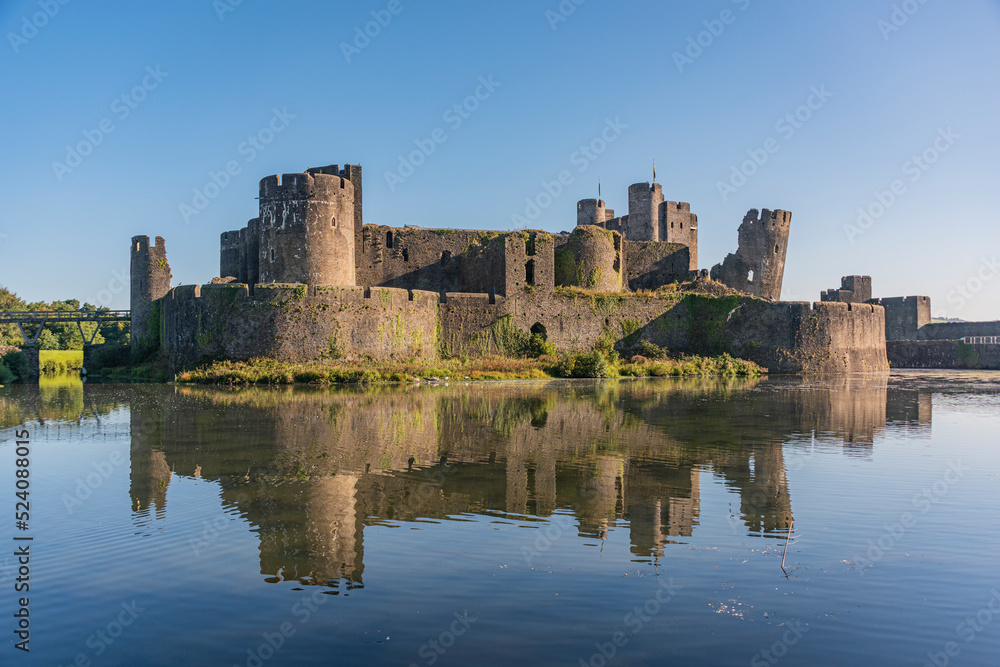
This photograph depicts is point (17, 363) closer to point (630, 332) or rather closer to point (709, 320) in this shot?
point (630, 332)

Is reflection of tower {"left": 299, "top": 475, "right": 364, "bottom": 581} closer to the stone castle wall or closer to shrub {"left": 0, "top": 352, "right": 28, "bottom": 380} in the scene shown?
the stone castle wall

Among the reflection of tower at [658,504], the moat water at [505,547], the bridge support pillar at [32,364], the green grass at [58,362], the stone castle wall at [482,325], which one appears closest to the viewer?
the moat water at [505,547]

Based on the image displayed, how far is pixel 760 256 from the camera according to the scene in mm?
44062

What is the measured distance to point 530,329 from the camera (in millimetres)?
34156

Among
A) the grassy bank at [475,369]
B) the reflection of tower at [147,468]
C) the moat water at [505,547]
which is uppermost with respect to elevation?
the grassy bank at [475,369]

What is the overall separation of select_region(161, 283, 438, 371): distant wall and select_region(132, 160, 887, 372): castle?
44 millimetres

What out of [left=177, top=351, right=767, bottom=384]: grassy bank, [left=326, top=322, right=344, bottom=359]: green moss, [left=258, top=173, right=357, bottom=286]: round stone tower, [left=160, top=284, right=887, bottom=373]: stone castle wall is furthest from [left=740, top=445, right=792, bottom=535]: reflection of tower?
[left=258, top=173, right=357, bottom=286]: round stone tower

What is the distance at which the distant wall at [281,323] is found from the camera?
27.9 metres

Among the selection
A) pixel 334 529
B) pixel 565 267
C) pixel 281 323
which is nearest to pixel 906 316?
pixel 565 267

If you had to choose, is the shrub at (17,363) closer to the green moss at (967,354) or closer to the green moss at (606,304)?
the green moss at (606,304)

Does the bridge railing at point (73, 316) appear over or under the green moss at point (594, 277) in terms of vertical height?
under

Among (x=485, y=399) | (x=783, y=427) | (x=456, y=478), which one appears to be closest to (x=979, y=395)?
(x=783, y=427)

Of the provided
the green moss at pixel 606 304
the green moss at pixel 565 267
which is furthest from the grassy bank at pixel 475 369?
the green moss at pixel 565 267

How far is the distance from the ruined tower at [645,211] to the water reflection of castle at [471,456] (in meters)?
26.1
